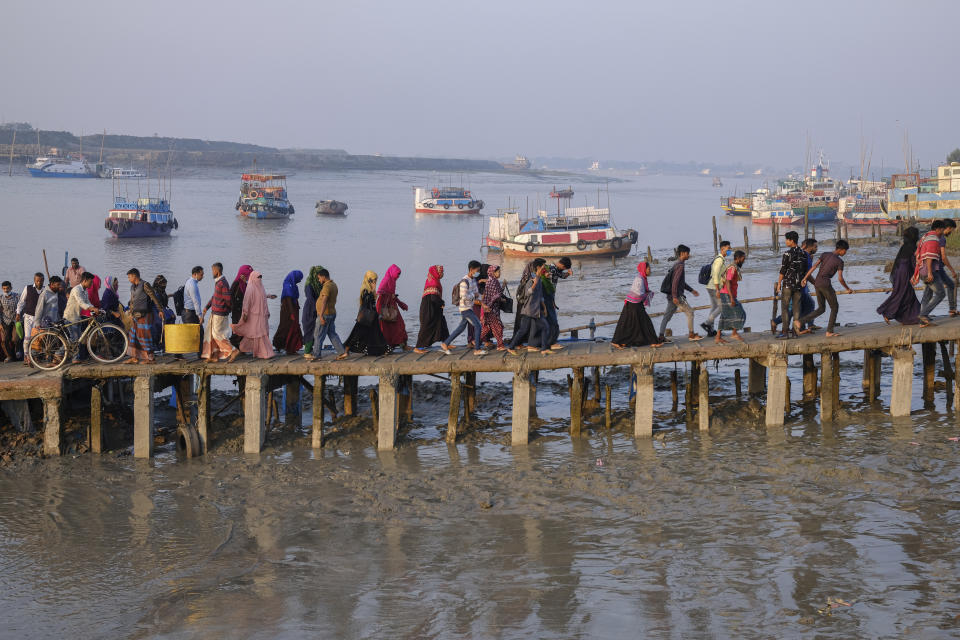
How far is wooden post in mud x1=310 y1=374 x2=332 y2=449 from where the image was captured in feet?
47.4

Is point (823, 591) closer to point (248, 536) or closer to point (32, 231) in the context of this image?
point (248, 536)

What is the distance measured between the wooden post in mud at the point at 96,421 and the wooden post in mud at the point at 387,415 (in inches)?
158

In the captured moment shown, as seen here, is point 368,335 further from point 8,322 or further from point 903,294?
point 903,294

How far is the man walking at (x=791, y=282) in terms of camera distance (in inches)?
546

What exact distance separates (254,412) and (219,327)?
1.31m

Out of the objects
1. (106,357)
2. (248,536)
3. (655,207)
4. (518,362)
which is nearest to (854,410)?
(518,362)

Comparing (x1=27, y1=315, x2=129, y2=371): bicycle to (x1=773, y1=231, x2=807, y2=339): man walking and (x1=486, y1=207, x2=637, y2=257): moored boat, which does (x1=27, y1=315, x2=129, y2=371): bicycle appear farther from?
(x1=486, y1=207, x2=637, y2=257): moored boat

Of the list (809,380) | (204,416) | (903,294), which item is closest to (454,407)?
(204,416)

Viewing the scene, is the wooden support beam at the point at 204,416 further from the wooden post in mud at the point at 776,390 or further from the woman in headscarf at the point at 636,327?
the wooden post in mud at the point at 776,390

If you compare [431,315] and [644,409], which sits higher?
[431,315]

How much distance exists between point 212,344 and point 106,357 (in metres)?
1.53

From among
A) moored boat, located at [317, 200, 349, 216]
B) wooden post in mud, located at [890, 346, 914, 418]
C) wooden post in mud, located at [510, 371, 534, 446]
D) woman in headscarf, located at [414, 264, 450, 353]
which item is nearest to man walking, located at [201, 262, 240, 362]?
woman in headscarf, located at [414, 264, 450, 353]

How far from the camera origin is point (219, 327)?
46.5ft

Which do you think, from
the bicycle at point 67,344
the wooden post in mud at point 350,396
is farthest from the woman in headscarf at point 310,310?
the bicycle at point 67,344
